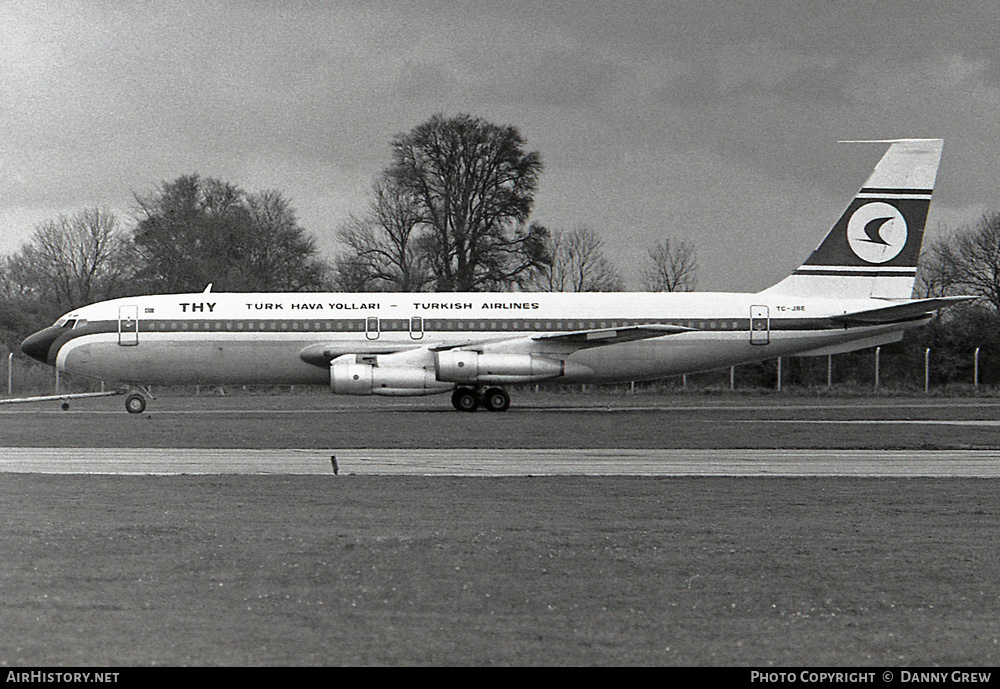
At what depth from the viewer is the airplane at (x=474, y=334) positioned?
29953 millimetres

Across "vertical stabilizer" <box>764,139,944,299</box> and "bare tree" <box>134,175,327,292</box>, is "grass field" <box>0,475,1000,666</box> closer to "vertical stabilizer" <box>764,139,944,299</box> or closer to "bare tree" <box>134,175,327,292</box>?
"vertical stabilizer" <box>764,139,944,299</box>

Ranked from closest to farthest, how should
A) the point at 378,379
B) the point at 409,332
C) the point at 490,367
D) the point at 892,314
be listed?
the point at 378,379 → the point at 490,367 → the point at 409,332 → the point at 892,314

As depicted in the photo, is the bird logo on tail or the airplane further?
the bird logo on tail

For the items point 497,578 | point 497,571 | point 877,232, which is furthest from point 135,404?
point 497,578

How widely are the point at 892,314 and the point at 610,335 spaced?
7.67 m

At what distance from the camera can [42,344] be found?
101 feet

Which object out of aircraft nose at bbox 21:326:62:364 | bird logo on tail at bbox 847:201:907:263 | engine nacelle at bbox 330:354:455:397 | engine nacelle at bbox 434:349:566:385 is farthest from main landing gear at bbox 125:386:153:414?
bird logo on tail at bbox 847:201:907:263

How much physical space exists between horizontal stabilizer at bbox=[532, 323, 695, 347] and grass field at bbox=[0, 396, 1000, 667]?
15256 mm

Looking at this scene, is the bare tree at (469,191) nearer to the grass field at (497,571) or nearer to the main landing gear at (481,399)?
the main landing gear at (481,399)

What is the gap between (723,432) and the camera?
22.4 metres

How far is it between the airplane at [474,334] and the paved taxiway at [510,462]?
1095cm

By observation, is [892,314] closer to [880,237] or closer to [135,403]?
[880,237]

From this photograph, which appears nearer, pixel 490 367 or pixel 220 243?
pixel 490 367

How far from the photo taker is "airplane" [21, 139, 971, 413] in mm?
29953
